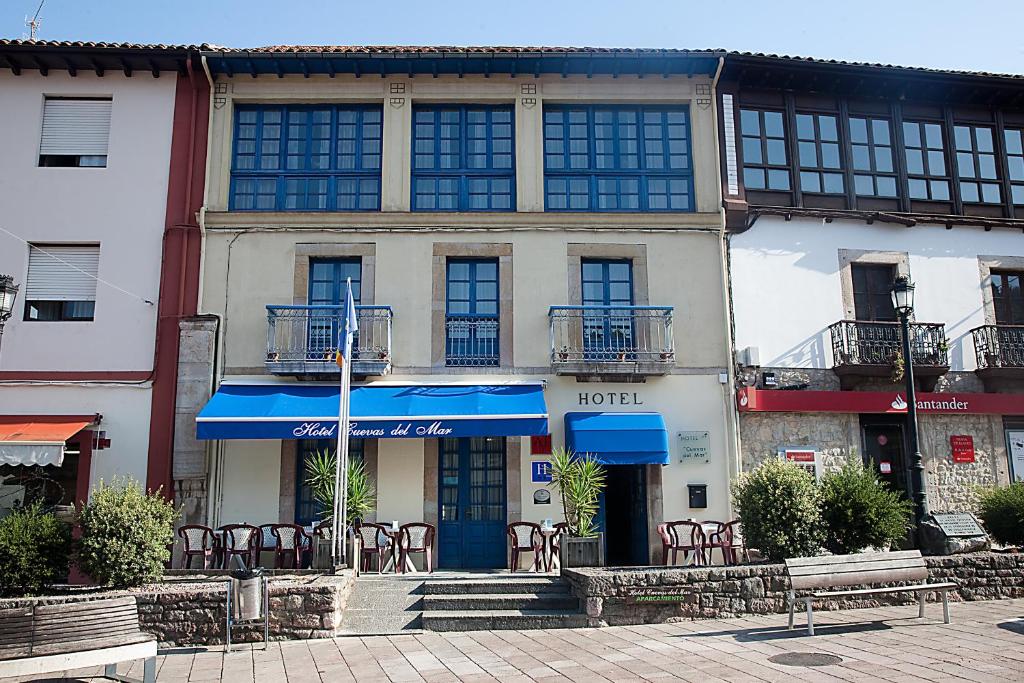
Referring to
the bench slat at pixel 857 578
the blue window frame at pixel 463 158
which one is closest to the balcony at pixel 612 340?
the blue window frame at pixel 463 158

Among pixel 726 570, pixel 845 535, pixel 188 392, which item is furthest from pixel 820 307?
pixel 188 392

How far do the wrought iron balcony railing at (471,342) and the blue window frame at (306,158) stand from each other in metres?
2.63

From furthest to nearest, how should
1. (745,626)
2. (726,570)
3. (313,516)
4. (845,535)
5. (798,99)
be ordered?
(798,99) → (313,516) → (845,535) → (726,570) → (745,626)

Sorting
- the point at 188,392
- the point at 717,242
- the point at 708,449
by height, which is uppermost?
the point at 717,242

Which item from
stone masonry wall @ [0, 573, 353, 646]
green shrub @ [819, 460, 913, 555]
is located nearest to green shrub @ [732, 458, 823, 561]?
green shrub @ [819, 460, 913, 555]

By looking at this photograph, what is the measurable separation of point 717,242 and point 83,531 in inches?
429

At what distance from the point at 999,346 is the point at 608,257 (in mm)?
7152

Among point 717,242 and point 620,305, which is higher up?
point 717,242

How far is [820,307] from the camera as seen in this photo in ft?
50.1

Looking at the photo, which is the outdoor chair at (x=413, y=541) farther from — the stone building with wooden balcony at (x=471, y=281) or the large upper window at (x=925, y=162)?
the large upper window at (x=925, y=162)

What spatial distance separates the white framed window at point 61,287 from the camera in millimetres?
14617

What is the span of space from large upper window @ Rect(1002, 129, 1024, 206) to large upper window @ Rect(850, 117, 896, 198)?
2.54m

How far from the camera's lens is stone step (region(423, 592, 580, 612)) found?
9.91 m

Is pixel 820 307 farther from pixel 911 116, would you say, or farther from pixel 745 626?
pixel 745 626
